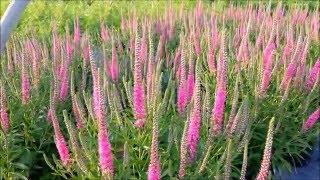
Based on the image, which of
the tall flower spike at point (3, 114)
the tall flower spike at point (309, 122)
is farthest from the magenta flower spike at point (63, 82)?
the tall flower spike at point (309, 122)

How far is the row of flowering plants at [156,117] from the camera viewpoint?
8.96ft

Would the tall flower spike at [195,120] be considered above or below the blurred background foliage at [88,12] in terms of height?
above

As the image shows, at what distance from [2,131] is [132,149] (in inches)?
34.6

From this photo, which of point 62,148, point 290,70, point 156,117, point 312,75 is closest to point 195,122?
point 156,117

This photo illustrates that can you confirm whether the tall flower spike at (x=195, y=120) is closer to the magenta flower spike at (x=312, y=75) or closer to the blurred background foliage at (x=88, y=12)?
the magenta flower spike at (x=312, y=75)

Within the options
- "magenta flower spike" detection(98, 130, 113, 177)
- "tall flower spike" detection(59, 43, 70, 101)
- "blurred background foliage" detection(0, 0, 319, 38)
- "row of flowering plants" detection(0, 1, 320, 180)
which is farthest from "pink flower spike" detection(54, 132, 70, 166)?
"blurred background foliage" detection(0, 0, 319, 38)

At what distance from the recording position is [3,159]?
3.28 metres

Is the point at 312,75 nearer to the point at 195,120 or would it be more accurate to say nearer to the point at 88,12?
the point at 195,120

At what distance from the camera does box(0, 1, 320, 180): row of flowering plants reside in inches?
108

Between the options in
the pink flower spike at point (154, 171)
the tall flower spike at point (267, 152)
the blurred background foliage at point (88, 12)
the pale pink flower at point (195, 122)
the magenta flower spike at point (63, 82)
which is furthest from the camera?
the blurred background foliage at point (88, 12)

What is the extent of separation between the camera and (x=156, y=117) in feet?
7.93

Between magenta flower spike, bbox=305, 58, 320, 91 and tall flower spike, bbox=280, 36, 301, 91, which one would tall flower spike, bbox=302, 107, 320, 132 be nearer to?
tall flower spike, bbox=280, 36, 301, 91

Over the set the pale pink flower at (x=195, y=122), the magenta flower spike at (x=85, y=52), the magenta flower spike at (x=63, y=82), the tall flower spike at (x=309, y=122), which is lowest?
the tall flower spike at (x=309, y=122)

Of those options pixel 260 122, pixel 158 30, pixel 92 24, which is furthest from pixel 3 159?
pixel 92 24
